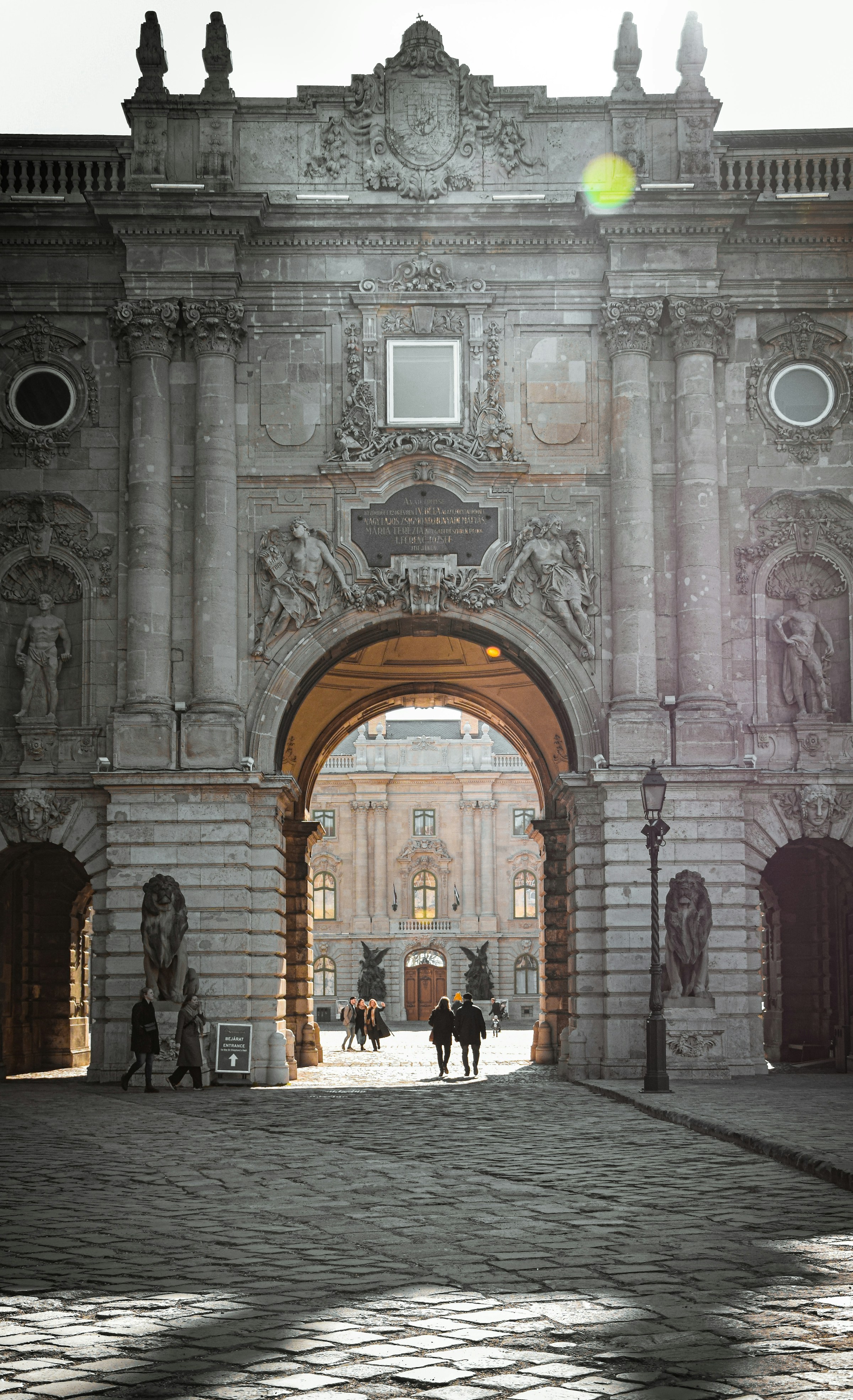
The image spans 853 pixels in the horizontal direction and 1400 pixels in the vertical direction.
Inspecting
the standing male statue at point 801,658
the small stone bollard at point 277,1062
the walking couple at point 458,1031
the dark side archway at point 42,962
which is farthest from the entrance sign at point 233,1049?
the standing male statue at point 801,658

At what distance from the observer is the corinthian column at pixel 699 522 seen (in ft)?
95.9

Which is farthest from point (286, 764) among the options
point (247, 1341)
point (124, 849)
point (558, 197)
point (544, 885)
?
point (247, 1341)

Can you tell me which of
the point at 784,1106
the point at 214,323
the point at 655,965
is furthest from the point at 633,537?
the point at 784,1106

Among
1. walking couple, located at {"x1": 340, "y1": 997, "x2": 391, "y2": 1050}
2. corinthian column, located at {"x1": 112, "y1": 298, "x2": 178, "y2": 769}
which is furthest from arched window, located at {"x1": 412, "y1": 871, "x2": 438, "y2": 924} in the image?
corinthian column, located at {"x1": 112, "y1": 298, "x2": 178, "y2": 769}

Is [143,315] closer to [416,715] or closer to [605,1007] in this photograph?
[605,1007]

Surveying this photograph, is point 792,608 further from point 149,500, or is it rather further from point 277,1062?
point 277,1062

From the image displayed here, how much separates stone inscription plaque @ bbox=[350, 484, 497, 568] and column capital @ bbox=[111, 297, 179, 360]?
454 cm

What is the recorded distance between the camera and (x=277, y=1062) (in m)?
28.7

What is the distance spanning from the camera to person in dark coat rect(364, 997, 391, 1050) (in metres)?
45.9

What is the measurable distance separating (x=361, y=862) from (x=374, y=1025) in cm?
4396

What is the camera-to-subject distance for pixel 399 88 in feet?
102

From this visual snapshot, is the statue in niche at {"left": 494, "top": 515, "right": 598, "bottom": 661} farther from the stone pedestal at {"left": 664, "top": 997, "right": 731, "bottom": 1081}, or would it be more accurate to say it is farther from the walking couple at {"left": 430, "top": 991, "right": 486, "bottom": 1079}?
the walking couple at {"left": 430, "top": 991, "right": 486, "bottom": 1079}

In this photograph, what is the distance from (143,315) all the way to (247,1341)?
80.3ft

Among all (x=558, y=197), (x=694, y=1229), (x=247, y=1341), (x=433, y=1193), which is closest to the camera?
(x=247, y=1341)
